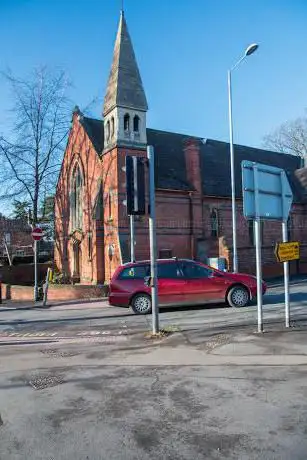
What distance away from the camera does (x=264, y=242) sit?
29688 mm

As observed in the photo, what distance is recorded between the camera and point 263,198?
9.23 meters

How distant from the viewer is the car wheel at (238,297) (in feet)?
43.8

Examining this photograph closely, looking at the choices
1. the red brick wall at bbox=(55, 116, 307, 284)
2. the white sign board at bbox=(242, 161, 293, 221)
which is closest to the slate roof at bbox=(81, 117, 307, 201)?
the red brick wall at bbox=(55, 116, 307, 284)

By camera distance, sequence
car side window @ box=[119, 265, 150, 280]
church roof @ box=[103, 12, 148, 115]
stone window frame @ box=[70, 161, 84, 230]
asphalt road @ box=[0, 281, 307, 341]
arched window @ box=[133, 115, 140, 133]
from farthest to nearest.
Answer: stone window frame @ box=[70, 161, 84, 230] < arched window @ box=[133, 115, 140, 133] < church roof @ box=[103, 12, 148, 115] < car side window @ box=[119, 265, 150, 280] < asphalt road @ box=[0, 281, 307, 341]

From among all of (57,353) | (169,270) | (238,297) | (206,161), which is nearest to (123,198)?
(169,270)

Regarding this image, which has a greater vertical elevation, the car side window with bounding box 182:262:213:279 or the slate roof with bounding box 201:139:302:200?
the slate roof with bounding box 201:139:302:200

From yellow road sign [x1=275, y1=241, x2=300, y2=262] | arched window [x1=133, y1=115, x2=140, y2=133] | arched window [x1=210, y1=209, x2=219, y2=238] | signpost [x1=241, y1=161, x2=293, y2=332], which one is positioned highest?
arched window [x1=133, y1=115, x2=140, y2=133]

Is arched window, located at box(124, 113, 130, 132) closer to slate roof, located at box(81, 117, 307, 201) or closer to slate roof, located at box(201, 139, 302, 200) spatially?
slate roof, located at box(81, 117, 307, 201)

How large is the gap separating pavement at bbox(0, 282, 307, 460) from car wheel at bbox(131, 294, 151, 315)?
3.09m

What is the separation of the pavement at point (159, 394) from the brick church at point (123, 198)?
13.4 metres

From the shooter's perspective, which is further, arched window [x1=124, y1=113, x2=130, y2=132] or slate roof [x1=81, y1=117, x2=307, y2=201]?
slate roof [x1=81, y1=117, x2=307, y2=201]

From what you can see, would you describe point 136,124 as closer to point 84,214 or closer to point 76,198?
point 84,214

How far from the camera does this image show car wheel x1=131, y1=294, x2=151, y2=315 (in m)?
13.3

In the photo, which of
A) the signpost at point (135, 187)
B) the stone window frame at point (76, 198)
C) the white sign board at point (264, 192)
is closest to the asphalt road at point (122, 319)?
the white sign board at point (264, 192)
